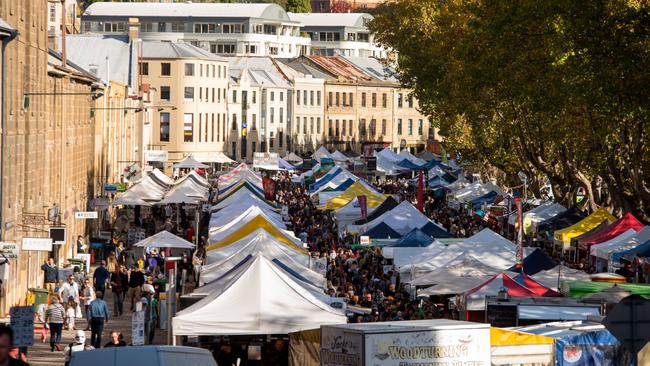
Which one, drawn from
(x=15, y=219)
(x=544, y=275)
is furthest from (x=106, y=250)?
(x=544, y=275)

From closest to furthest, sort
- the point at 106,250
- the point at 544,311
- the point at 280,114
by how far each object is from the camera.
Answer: the point at 544,311 < the point at 106,250 < the point at 280,114

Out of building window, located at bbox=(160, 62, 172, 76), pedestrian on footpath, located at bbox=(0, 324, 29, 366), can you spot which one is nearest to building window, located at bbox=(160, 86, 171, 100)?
building window, located at bbox=(160, 62, 172, 76)

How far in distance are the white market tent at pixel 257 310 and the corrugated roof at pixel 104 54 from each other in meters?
72.6

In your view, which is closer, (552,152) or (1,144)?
(1,144)

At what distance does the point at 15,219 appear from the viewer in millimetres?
36500

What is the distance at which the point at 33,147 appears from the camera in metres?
A: 40.2

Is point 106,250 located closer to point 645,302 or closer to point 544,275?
point 544,275

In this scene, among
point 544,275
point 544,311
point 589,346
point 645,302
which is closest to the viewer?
point 645,302

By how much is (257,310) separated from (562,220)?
75.8ft

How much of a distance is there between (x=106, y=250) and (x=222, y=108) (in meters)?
81.5

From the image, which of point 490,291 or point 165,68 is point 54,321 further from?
point 165,68

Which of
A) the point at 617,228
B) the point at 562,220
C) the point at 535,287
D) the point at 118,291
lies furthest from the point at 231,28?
the point at 535,287

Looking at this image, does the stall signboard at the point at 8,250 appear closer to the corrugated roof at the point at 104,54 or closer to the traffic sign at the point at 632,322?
the traffic sign at the point at 632,322

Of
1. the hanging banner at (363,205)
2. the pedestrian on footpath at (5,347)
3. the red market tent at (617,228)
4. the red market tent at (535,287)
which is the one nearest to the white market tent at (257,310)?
the red market tent at (535,287)
